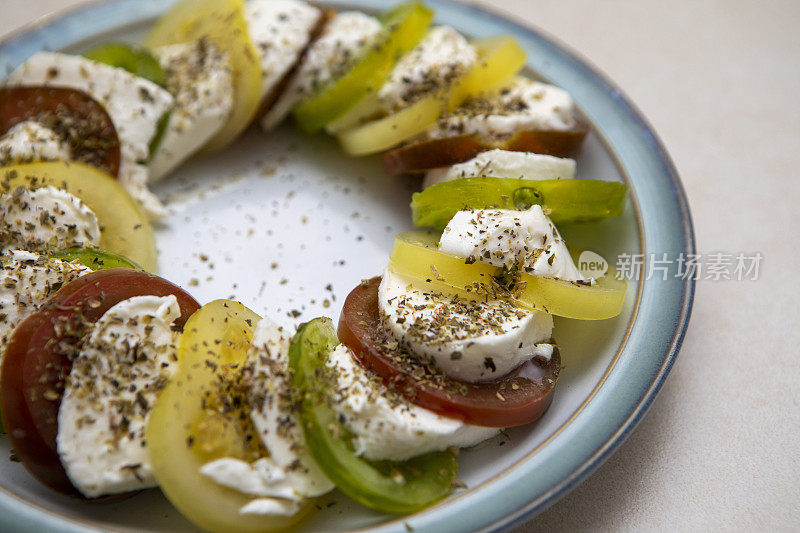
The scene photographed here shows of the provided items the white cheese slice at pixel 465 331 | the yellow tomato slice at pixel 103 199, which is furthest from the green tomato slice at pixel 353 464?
the yellow tomato slice at pixel 103 199

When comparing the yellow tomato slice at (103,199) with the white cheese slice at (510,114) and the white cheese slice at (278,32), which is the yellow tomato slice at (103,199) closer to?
the white cheese slice at (278,32)

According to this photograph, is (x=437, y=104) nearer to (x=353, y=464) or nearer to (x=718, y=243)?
(x=718, y=243)

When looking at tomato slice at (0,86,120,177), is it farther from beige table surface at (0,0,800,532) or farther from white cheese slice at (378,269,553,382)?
white cheese slice at (378,269,553,382)

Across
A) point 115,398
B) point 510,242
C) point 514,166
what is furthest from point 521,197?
point 115,398

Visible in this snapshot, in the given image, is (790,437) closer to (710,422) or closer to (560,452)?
(710,422)

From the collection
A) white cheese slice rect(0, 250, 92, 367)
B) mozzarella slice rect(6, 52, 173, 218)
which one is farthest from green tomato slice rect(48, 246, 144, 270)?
mozzarella slice rect(6, 52, 173, 218)
